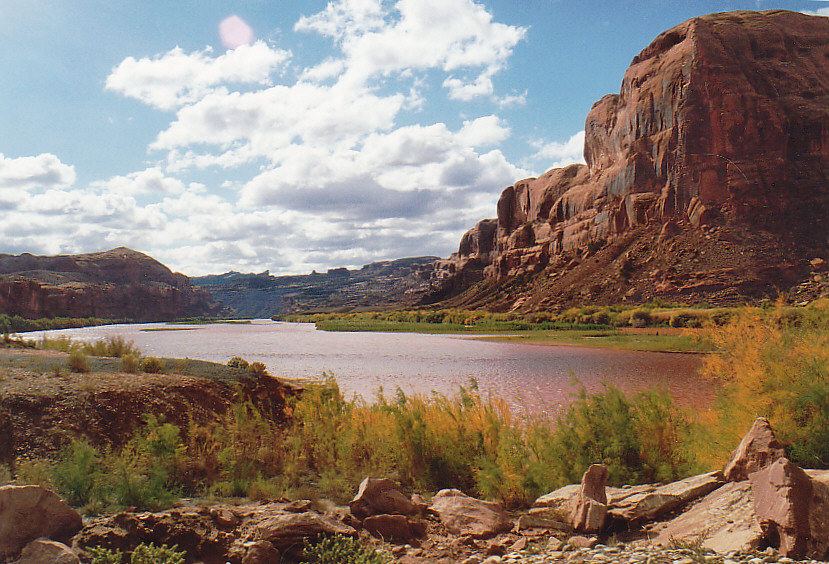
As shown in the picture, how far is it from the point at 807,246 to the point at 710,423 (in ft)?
195

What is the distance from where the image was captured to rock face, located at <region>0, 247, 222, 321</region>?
106m

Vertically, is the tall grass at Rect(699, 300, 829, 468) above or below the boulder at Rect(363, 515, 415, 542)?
above

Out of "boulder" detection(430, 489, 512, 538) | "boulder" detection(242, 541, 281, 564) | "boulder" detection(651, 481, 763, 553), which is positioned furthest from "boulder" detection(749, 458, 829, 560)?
"boulder" detection(242, 541, 281, 564)

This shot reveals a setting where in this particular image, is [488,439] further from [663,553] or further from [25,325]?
[25,325]

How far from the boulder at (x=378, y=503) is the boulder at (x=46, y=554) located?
2.63 m

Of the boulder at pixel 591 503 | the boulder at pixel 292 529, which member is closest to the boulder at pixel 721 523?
the boulder at pixel 591 503

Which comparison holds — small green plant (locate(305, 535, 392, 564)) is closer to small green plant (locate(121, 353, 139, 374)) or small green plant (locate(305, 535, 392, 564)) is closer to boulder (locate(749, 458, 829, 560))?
boulder (locate(749, 458, 829, 560))

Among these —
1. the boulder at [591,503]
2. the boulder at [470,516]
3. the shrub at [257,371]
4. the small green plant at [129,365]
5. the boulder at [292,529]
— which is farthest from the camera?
the shrub at [257,371]

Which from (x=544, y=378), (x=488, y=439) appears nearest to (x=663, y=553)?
(x=488, y=439)

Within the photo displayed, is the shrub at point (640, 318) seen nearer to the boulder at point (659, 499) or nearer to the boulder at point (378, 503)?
the boulder at point (659, 499)

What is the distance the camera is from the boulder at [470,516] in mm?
5539

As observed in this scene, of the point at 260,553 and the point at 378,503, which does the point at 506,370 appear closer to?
the point at 378,503

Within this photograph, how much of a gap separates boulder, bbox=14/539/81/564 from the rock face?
11132 cm

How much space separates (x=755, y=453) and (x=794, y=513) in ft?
4.11
